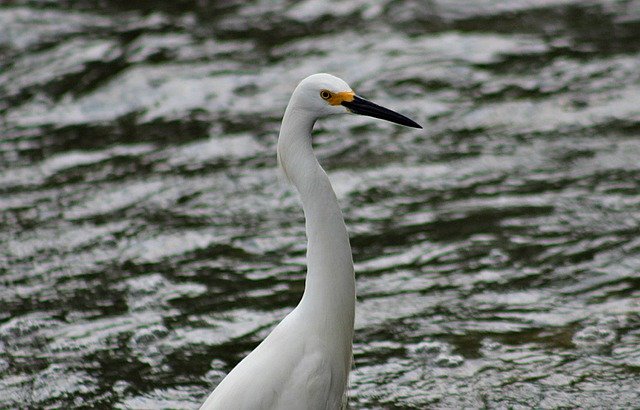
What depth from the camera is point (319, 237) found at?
14.4 feet

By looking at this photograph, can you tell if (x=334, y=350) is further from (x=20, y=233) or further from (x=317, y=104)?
(x=20, y=233)

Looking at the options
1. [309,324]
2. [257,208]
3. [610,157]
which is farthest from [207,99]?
[309,324]

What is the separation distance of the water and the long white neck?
101 centimetres

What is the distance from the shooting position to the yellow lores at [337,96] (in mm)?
4160

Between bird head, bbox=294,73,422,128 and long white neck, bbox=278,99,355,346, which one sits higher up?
bird head, bbox=294,73,422,128

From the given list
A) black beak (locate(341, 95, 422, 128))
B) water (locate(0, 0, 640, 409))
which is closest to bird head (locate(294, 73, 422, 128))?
black beak (locate(341, 95, 422, 128))

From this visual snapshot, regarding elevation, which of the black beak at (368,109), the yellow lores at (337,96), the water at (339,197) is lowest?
the water at (339,197)

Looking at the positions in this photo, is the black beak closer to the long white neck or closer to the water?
the long white neck

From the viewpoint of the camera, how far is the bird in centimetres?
421

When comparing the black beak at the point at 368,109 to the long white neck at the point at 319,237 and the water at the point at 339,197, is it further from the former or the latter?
the water at the point at 339,197

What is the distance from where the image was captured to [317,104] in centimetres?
419

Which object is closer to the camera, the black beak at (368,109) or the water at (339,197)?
the black beak at (368,109)

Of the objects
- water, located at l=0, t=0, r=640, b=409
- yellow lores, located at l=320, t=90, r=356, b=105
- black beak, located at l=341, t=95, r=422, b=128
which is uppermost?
yellow lores, located at l=320, t=90, r=356, b=105

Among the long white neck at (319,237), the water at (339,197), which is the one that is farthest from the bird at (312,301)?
the water at (339,197)
